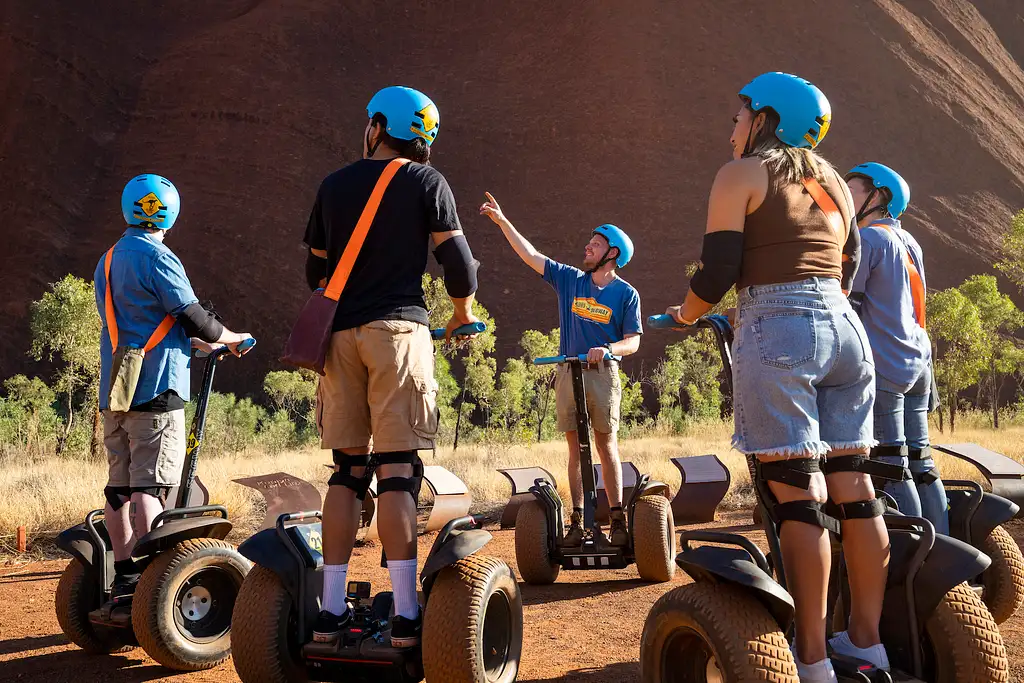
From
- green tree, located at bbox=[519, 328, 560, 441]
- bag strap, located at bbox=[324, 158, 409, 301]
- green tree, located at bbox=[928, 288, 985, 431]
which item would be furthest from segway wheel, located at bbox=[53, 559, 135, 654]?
green tree, located at bbox=[928, 288, 985, 431]

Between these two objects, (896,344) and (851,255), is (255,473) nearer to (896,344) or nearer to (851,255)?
(896,344)

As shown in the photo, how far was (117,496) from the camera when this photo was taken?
4.54m

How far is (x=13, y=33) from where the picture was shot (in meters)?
46.5

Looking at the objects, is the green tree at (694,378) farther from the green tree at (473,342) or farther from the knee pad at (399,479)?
the knee pad at (399,479)

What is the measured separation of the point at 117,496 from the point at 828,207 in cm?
366

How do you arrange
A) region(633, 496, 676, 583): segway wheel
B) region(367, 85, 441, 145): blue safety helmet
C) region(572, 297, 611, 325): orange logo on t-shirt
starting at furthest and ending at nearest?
region(572, 297, 611, 325): orange logo on t-shirt, region(633, 496, 676, 583): segway wheel, region(367, 85, 441, 145): blue safety helmet

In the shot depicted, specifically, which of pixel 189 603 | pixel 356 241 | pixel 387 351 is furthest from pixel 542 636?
pixel 356 241

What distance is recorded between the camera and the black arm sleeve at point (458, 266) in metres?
3.57

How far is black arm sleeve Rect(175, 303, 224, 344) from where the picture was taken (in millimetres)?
4523

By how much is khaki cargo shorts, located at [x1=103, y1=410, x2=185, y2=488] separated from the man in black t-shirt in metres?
1.38

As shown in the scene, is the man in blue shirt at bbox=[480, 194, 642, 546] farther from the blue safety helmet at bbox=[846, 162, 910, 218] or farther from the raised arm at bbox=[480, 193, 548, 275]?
the blue safety helmet at bbox=[846, 162, 910, 218]

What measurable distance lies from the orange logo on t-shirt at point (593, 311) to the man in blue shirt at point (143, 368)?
2.74 metres

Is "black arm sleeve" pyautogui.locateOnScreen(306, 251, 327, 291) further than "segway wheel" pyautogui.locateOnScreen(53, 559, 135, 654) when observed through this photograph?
No

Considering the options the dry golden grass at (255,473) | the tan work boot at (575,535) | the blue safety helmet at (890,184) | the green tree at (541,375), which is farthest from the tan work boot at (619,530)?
the green tree at (541,375)
